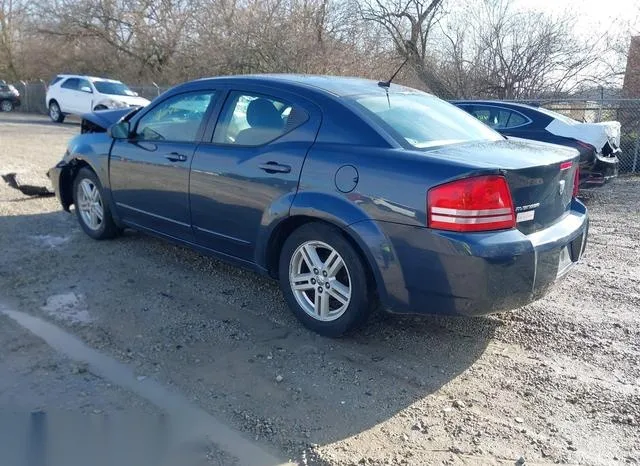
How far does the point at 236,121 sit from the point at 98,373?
6.71 ft

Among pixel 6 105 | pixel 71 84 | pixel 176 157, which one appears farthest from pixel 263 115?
pixel 6 105

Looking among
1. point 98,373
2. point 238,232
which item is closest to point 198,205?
point 238,232

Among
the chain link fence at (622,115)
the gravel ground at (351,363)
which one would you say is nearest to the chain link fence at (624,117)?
the chain link fence at (622,115)

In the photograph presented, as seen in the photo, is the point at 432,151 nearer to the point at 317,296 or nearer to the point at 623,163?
the point at 317,296

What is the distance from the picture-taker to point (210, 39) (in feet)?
88.4

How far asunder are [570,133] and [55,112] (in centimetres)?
2067

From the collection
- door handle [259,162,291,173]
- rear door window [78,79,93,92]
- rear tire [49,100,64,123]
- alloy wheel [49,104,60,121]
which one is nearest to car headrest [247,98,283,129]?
door handle [259,162,291,173]

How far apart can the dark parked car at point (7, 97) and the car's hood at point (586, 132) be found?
27982mm

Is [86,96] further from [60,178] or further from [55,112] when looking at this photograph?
[60,178]

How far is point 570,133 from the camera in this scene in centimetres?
891

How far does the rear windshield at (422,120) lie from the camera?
3.88m

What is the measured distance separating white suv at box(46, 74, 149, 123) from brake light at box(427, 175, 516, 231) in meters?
19.1

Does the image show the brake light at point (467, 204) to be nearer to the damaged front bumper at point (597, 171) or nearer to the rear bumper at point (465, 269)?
the rear bumper at point (465, 269)

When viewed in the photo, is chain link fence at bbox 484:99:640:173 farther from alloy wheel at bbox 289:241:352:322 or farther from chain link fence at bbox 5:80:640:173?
alloy wheel at bbox 289:241:352:322
